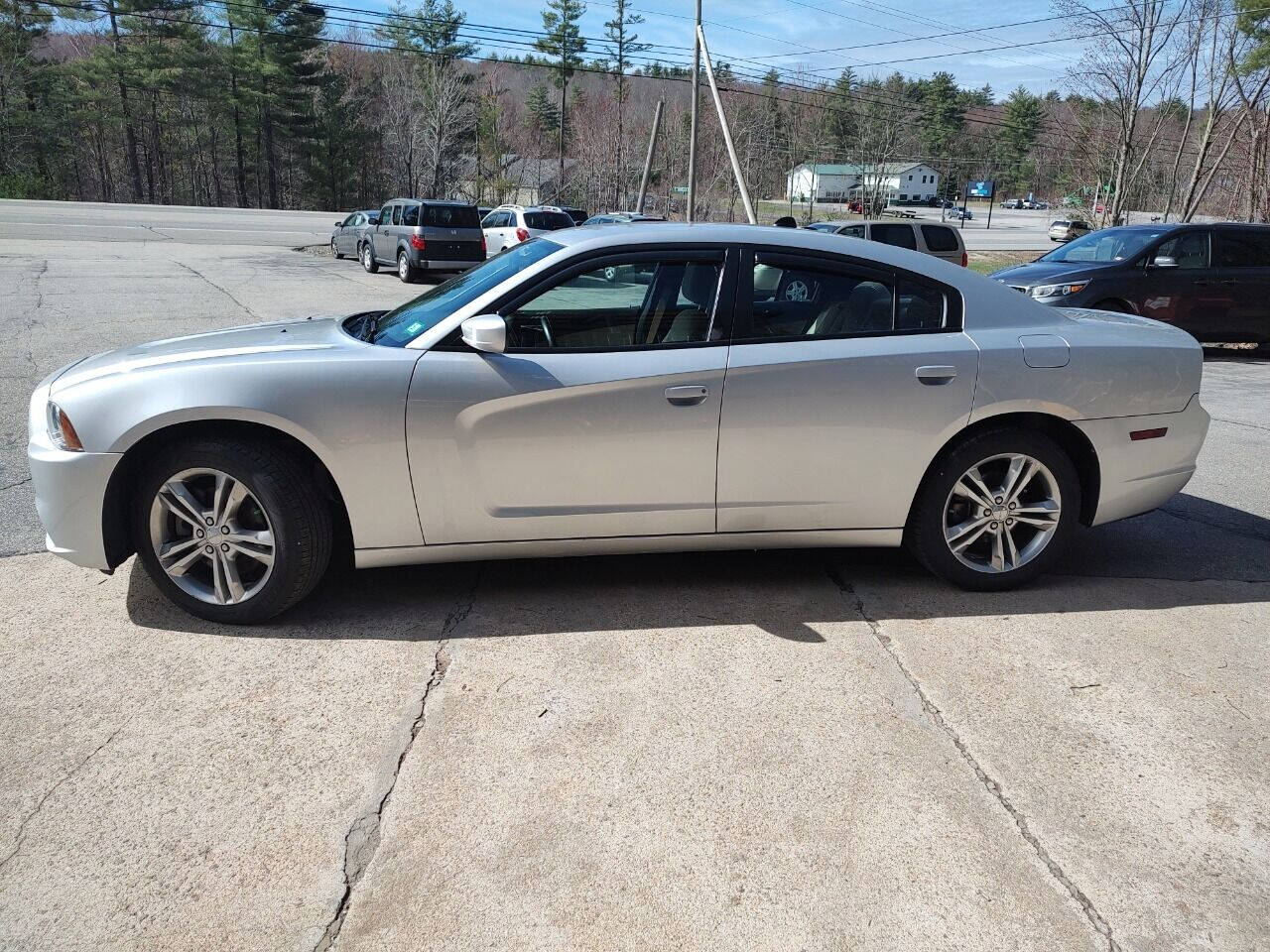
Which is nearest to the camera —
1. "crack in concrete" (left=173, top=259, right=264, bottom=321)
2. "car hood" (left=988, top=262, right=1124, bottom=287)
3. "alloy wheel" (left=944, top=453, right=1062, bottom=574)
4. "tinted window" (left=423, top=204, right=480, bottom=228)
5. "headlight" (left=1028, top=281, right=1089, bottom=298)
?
"alloy wheel" (left=944, top=453, right=1062, bottom=574)

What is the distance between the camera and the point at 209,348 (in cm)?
363

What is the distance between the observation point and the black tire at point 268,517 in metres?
3.39

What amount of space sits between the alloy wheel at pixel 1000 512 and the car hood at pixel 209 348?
270 centimetres

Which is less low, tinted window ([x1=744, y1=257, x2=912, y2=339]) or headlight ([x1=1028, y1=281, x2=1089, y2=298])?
tinted window ([x1=744, y1=257, x2=912, y2=339])

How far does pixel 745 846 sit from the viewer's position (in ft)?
7.87

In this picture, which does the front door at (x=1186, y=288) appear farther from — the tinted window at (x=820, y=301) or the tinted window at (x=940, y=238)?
the tinted window at (x=820, y=301)

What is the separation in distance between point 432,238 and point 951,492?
1756 centimetres

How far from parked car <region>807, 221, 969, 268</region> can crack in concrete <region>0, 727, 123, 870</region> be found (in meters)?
14.6

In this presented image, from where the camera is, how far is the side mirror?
3.34 m

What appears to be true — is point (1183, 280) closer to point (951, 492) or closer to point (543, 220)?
point (951, 492)

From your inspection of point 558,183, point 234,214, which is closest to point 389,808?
point 234,214

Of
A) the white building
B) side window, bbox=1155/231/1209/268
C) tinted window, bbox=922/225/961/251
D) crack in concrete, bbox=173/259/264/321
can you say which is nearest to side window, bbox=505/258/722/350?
crack in concrete, bbox=173/259/264/321

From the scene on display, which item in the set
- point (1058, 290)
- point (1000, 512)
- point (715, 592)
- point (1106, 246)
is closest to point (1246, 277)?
point (1106, 246)

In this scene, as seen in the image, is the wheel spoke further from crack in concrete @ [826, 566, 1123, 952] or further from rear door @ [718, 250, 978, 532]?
crack in concrete @ [826, 566, 1123, 952]
